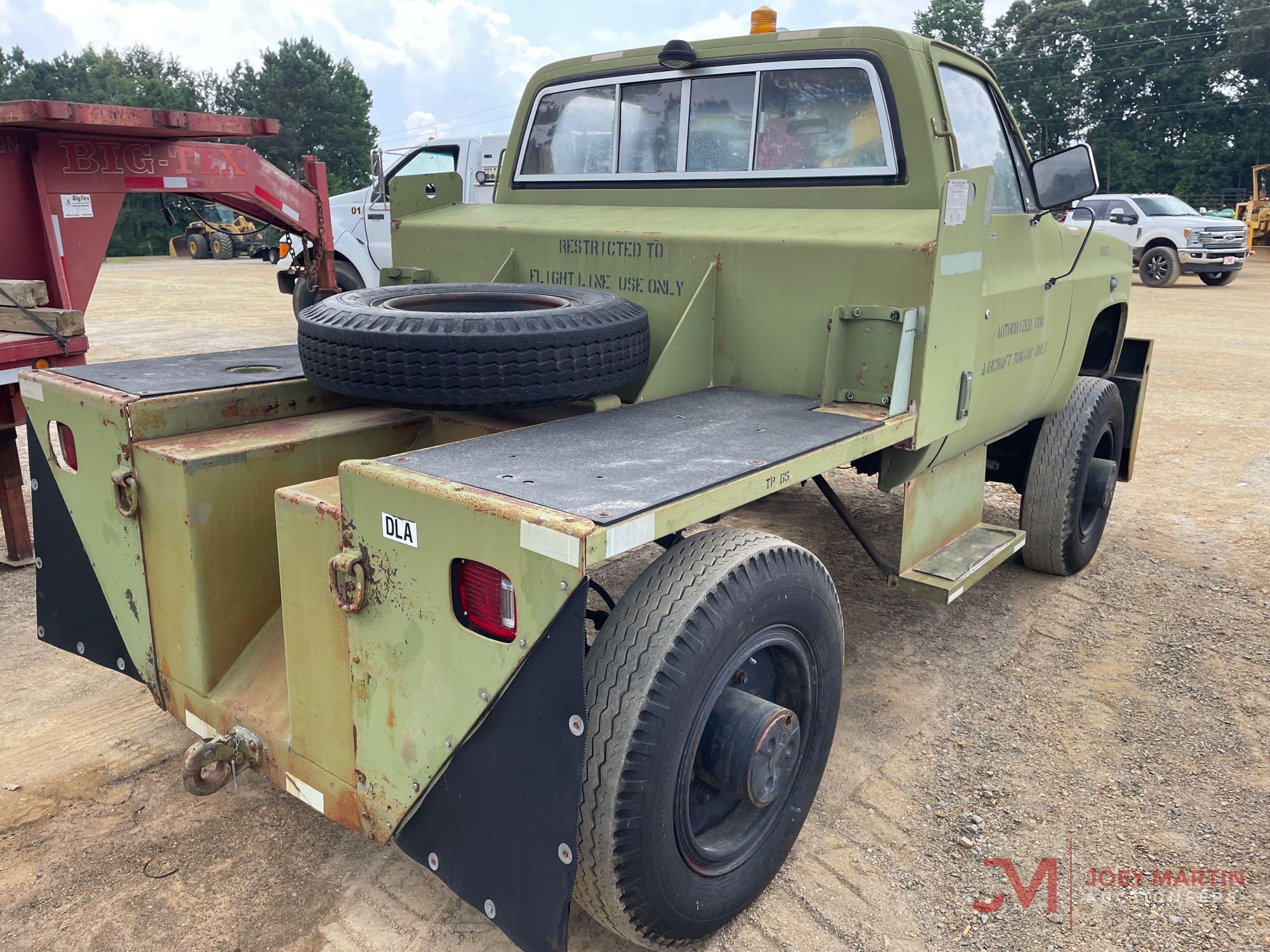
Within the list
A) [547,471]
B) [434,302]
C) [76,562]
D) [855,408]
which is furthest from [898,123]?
[76,562]

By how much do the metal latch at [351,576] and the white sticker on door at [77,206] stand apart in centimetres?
433

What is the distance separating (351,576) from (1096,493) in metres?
3.86

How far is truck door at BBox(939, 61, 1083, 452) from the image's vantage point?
11.6 ft

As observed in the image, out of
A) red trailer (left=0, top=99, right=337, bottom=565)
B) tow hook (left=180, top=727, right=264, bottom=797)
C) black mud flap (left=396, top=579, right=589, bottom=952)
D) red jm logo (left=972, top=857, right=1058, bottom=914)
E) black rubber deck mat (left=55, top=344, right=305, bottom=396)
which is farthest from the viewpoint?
red trailer (left=0, top=99, right=337, bottom=565)

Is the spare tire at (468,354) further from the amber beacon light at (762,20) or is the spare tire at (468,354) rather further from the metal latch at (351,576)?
the amber beacon light at (762,20)

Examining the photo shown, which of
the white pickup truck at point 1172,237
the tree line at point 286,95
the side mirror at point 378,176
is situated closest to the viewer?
the side mirror at point 378,176

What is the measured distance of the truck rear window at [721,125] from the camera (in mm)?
3453

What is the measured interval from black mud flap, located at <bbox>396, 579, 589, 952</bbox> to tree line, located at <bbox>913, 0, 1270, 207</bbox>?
42967 mm

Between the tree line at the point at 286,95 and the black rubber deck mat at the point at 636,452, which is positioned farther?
the tree line at the point at 286,95

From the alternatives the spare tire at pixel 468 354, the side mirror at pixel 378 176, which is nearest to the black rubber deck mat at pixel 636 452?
A: the spare tire at pixel 468 354

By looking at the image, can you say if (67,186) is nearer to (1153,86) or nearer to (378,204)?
(378,204)

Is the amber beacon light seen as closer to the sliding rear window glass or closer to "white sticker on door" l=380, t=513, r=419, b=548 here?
the sliding rear window glass

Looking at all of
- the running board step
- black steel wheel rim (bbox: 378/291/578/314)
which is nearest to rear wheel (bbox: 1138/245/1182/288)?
the running board step

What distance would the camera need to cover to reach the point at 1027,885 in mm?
2645
